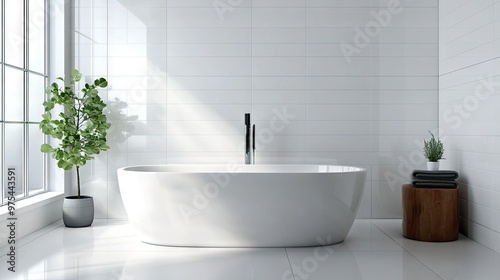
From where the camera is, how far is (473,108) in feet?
12.6

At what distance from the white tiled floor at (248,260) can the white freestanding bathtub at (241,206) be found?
10cm

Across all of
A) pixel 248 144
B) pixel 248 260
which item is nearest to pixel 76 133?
pixel 248 144

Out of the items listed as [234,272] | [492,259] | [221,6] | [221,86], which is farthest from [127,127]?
[492,259]

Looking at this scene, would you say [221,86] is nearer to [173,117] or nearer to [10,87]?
[173,117]

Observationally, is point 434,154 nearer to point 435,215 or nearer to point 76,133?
point 435,215

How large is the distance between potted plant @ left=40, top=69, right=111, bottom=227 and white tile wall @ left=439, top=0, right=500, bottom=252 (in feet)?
9.87

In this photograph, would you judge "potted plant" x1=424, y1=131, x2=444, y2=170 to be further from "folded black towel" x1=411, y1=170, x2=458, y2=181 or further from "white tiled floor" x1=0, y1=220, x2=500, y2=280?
"white tiled floor" x1=0, y1=220, x2=500, y2=280

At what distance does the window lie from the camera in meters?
3.74

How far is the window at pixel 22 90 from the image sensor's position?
3.74m

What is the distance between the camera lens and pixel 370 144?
4.64 metres

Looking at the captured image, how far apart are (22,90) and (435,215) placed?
11.4 ft

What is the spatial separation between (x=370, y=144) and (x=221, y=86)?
1494 millimetres

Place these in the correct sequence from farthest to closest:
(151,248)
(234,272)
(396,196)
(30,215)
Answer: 1. (396,196)
2. (30,215)
3. (151,248)
4. (234,272)

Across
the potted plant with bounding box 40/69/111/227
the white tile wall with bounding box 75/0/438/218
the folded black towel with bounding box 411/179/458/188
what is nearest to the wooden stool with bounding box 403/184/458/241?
the folded black towel with bounding box 411/179/458/188
